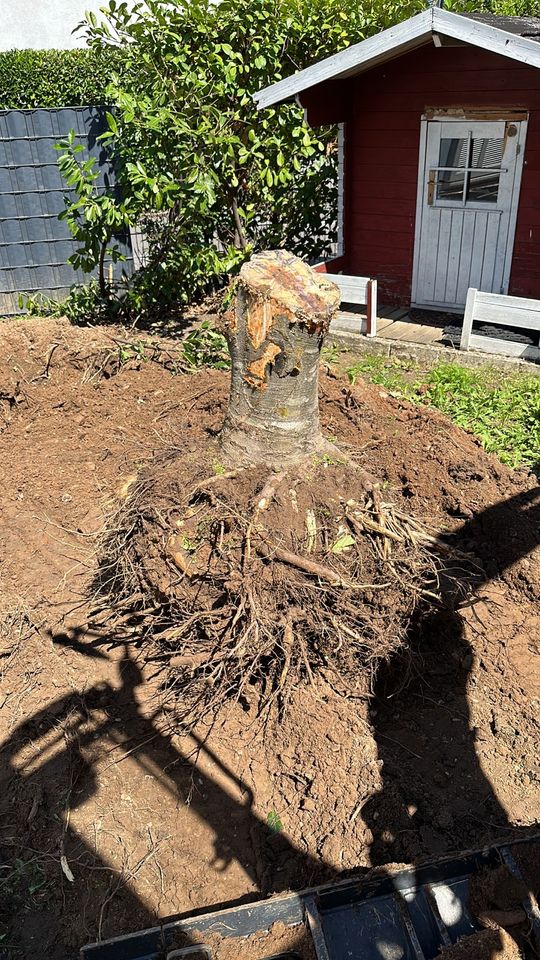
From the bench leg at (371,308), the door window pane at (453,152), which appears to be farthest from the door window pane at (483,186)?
the bench leg at (371,308)

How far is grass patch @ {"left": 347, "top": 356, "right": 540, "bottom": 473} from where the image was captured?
6109mm

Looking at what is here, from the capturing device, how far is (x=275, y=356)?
150 inches

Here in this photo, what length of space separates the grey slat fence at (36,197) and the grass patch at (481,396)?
5.00 m

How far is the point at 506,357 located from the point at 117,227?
4.47 meters

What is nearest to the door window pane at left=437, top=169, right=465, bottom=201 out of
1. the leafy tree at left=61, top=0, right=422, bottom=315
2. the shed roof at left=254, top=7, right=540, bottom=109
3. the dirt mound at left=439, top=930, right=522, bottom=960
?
the shed roof at left=254, top=7, right=540, bottom=109

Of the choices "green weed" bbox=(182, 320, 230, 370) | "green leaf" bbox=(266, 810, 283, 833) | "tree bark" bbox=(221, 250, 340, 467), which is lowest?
"green leaf" bbox=(266, 810, 283, 833)

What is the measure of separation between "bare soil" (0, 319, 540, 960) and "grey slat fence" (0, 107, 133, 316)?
597 centimetres

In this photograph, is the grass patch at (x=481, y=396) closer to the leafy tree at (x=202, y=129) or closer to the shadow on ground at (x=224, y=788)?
the shadow on ground at (x=224, y=788)

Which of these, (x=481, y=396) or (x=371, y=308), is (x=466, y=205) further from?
(x=481, y=396)

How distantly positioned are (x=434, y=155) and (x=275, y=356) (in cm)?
603

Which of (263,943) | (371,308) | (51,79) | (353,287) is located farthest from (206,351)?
(51,79)

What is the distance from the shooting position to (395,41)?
23.7ft

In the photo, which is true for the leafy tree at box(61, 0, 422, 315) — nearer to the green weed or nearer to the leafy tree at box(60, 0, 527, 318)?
the leafy tree at box(60, 0, 527, 318)

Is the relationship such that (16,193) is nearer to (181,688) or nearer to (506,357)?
(506,357)
